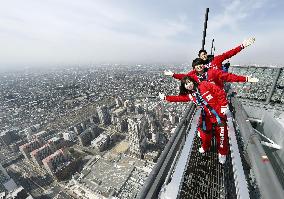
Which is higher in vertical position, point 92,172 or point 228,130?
point 228,130

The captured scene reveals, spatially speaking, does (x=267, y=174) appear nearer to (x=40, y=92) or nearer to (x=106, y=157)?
(x=106, y=157)

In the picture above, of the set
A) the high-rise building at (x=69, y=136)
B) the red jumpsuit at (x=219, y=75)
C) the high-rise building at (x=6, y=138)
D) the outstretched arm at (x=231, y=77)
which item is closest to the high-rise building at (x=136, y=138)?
the high-rise building at (x=69, y=136)

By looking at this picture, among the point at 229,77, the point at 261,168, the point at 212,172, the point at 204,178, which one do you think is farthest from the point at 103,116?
the point at 261,168

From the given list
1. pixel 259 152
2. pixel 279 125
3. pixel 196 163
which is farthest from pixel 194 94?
pixel 279 125

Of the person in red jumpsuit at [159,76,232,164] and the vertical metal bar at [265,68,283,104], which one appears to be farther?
the vertical metal bar at [265,68,283,104]

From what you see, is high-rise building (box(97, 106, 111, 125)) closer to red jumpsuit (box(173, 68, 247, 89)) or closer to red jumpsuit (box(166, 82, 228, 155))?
red jumpsuit (box(173, 68, 247, 89))

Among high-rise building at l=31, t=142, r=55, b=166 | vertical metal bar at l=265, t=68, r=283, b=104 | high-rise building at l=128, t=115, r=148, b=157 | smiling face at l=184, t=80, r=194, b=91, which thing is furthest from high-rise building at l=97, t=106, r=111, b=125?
smiling face at l=184, t=80, r=194, b=91

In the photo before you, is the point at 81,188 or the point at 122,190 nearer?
the point at 122,190
